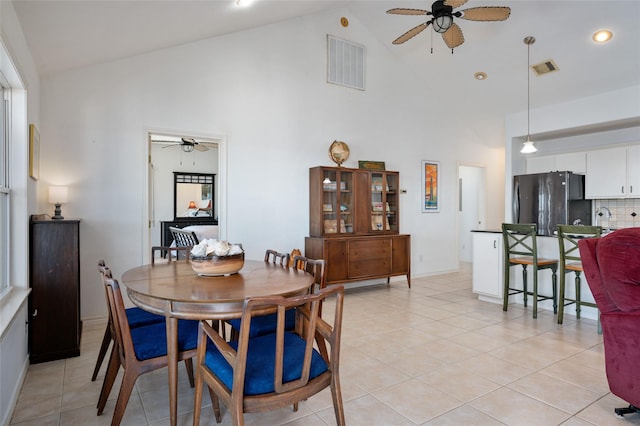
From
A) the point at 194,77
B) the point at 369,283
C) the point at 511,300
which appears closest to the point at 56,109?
the point at 194,77

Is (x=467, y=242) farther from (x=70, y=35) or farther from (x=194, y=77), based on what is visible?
Result: (x=70, y=35)

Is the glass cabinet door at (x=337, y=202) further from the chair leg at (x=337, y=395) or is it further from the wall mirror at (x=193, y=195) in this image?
the wall mirror at (x=193, y=195)

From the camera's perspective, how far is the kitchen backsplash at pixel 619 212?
5402 millimetres

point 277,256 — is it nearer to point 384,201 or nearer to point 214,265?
point 214,265

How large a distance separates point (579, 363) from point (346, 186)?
3314 millimetres

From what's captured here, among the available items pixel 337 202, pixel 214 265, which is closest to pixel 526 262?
pixel 337 202

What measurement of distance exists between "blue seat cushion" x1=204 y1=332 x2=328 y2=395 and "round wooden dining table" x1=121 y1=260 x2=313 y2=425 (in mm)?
198

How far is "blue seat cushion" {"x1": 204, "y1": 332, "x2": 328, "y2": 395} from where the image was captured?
60.5 inches

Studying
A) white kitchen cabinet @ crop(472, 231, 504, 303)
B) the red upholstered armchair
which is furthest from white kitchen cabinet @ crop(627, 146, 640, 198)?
the red upholstered armchair

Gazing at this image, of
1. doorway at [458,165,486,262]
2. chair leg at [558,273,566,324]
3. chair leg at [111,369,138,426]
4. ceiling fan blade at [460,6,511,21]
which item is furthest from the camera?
doorway at [458,165,486,262]

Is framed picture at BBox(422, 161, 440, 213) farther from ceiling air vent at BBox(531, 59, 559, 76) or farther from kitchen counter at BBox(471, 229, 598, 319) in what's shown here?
ceiling air vent at BBox(531, 59, 559, 76)

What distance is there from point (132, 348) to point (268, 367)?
820 mm

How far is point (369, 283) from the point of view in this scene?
579cm

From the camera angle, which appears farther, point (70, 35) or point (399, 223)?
point (399, 223)
